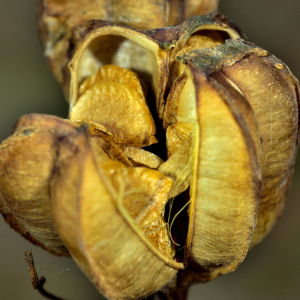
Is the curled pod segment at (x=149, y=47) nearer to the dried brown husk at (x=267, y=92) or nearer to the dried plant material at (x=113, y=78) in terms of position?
the dried plant material at (x=113, y=78)

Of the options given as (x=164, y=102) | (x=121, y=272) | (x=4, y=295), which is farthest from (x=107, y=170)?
(x=4, y=295)

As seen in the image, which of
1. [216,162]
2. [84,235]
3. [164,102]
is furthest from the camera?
[164,102]

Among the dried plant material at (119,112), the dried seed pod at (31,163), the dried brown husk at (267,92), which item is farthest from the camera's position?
the dried plant material at (119,112)

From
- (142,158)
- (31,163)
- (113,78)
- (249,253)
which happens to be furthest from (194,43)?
(249,253)

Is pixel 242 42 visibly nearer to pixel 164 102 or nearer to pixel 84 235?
pixel 164 102


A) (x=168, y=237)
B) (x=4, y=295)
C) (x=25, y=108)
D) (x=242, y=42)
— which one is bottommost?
(x=4, y=295)

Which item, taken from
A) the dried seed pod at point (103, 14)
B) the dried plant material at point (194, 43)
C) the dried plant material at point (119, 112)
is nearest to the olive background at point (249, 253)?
the dried seed pod at point (103, 14)

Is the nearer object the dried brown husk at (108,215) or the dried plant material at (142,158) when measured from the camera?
the dried brown husk at (108,215)
